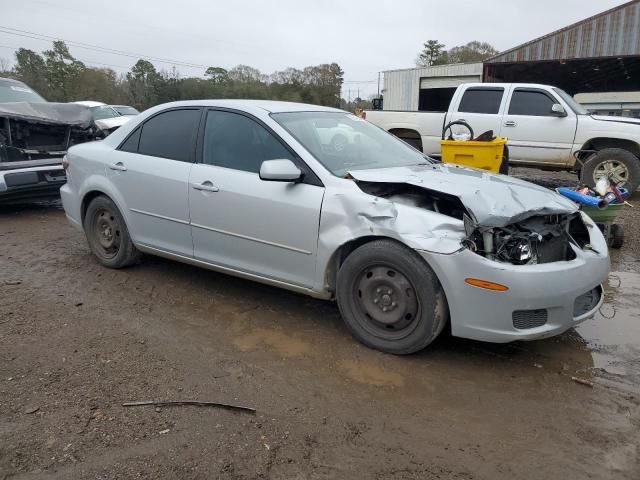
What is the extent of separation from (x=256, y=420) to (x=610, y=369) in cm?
229

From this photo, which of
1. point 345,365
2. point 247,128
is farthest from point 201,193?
point 345,365

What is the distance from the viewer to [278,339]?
3750 millimetres

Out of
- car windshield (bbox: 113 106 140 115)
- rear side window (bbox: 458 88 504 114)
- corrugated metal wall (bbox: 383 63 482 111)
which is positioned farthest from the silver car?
corrugated metal wall (bbox: 383 63 482 111)

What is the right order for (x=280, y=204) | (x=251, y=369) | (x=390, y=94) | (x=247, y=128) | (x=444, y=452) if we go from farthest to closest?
1. (x=390, y=94)
2. (x=247, y=128)
3. (x=280, y=204)
4. (x=251, y=369)
5. (x=444, y=452)

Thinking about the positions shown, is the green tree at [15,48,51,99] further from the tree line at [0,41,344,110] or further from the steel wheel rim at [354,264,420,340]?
the steel wheel rim at [354,264,420,340]

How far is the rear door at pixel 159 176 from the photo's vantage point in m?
4.36

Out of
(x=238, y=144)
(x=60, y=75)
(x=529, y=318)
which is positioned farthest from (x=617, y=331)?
(x=60, y=75)

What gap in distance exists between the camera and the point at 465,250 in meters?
3.08

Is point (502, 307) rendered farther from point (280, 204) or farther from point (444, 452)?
point (280, 204)

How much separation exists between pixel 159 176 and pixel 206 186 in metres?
0.59

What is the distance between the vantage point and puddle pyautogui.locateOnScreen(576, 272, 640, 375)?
3418 mm

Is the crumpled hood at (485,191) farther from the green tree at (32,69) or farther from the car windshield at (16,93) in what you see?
the green tree at (32,69)

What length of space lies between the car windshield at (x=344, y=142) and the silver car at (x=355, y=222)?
17mm

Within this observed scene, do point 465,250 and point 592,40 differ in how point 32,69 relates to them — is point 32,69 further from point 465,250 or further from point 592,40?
point 465,250
